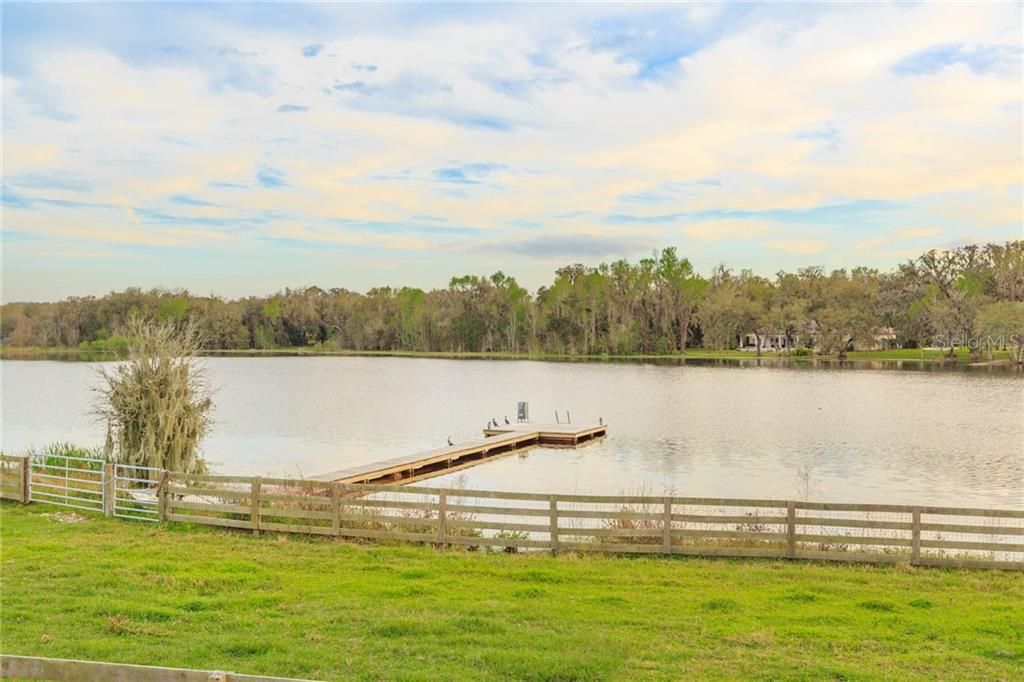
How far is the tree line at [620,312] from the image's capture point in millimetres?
121875

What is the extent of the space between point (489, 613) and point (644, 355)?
128164 millimetres

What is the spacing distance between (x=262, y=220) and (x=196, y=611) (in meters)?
87.3

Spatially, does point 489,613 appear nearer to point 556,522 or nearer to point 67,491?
point 556,522

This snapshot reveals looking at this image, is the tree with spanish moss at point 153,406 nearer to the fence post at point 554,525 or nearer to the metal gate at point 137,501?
the metal gate at point 137,501

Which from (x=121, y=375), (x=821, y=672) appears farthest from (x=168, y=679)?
(x=121, y=375)

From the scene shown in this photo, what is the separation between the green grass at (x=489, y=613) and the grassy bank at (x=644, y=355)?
100 metres

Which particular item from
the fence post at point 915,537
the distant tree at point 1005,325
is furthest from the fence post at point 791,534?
the distant tree at point 1005,325

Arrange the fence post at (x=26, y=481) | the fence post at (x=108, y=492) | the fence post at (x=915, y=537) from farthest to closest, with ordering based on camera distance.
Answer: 1. the fence post at (x=26, y=481)
2. the fence post at (x=108, y=492)
3. the fence post at (x=915, y=537)

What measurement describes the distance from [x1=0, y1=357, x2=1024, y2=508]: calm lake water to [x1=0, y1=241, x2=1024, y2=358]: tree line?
150 ft

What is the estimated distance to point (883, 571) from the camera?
1295cm

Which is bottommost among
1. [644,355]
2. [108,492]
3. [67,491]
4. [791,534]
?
[67,491]

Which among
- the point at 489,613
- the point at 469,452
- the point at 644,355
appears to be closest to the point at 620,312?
the point at 644,355

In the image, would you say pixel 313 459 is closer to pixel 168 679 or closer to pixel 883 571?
pixel 883 571

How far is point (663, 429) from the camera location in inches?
1668
